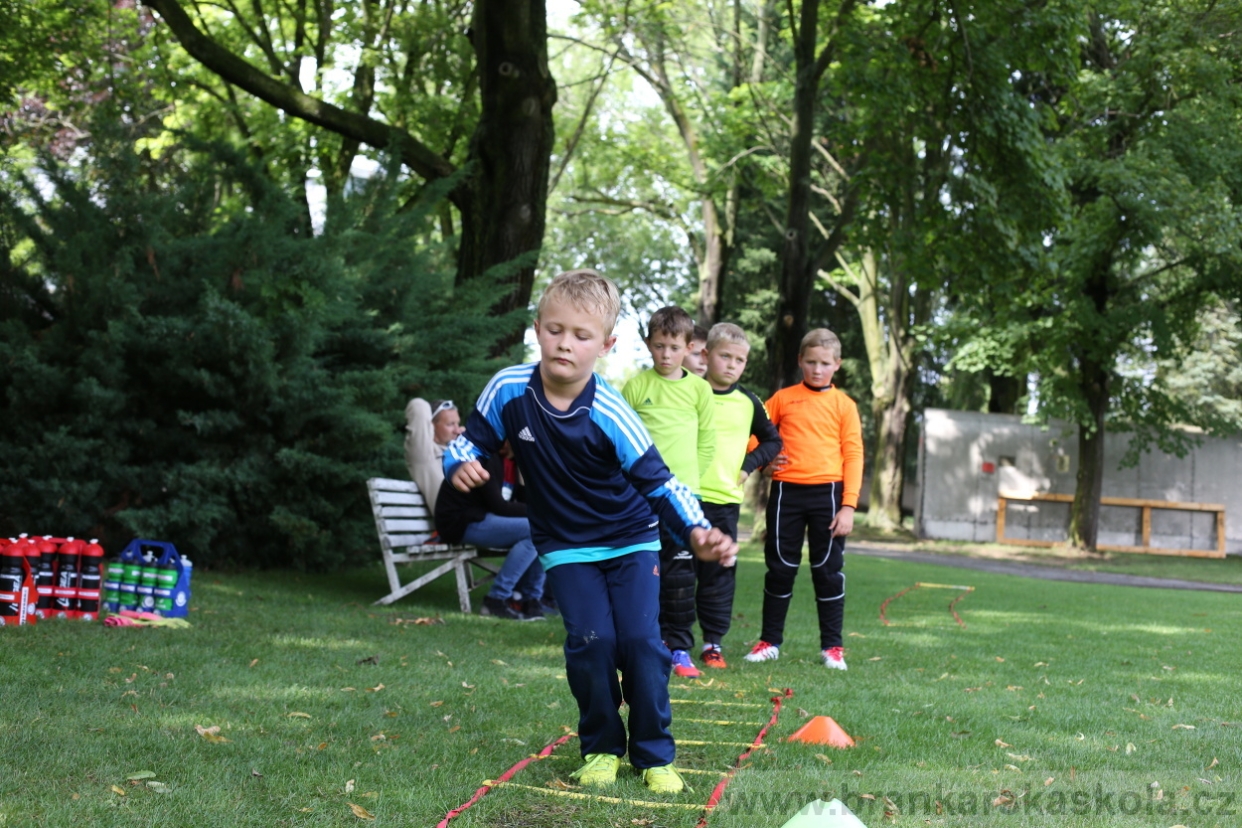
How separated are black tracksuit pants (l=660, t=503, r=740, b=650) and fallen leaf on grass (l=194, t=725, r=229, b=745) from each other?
2.82 metres

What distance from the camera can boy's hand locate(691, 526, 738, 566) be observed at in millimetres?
3973

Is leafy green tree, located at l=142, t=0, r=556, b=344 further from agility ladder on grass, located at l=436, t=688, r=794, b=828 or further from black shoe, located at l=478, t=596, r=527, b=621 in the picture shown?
agility ladder on grass, located at l=436, t=688, r=794, b=828

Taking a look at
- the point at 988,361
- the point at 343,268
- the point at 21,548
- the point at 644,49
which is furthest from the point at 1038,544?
the point at 21,548

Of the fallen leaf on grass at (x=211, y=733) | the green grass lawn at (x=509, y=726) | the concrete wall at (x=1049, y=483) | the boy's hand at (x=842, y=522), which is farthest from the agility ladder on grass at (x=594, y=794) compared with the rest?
the concrete wall at (x=1049, y=483)

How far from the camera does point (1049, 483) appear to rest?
28.4 m

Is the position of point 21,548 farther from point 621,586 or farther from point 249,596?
point 621,586

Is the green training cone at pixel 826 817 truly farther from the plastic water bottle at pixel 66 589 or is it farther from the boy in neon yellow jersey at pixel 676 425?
the plastic water bottle at pixel 66 589

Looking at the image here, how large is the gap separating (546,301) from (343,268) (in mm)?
6927

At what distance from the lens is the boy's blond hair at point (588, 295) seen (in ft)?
13.7

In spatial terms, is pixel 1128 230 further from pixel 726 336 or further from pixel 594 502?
pixel 594 502

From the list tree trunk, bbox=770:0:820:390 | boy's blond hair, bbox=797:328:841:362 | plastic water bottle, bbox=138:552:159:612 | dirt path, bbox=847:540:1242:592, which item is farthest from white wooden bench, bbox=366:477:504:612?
dirt path, bbox=847:540:1242:592

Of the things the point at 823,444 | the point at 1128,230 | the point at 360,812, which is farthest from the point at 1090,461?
the point at 360,812

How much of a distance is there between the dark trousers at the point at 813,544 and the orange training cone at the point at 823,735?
2399 millimetres

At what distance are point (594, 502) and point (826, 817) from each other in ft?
5.91
